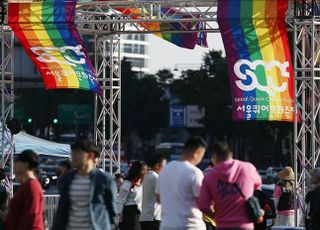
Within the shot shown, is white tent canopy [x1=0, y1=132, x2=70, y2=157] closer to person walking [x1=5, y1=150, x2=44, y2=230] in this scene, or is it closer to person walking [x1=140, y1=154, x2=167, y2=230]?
person walking [x1=140, y1=154, x2=167, y2=230]

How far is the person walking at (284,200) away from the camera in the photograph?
70.5ft

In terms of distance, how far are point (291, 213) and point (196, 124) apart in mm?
67418

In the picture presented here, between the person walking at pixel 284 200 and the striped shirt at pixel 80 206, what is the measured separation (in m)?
10.8

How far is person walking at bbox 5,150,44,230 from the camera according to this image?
10961mm

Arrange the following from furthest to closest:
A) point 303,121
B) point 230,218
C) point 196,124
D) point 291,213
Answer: point 196,124, point 303,121, point 291,213, point 230,218

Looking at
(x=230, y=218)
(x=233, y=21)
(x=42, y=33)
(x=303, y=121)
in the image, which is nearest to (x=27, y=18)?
(x=42, y=33)

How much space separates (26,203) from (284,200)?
11.5 metres

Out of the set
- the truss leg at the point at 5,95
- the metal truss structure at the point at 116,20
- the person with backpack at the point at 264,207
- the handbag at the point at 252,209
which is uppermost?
the metal truss structure at the point at 116,20

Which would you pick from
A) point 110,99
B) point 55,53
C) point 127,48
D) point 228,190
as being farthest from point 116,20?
point 127,48

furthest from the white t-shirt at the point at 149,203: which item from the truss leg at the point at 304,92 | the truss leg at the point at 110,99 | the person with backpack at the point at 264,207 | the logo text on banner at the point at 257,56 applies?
the truss leg at the point at 110,99

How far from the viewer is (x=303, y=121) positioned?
77.6ft

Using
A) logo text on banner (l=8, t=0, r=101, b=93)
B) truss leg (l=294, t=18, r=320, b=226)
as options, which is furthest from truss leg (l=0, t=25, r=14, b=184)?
truss leg (l=294, t=18, r=320, b=226)

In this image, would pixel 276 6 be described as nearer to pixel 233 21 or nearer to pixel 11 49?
pixel 233 21

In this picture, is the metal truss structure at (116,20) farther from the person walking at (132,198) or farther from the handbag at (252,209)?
the handbag at (252,209)
